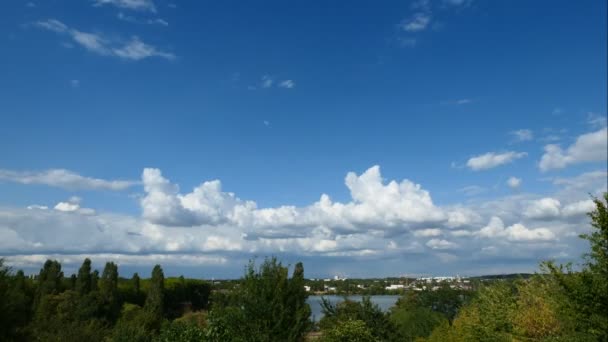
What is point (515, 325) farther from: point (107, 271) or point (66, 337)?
point (107, 271)

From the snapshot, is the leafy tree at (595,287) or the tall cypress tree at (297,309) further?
the tall cypress tree at (297,309)

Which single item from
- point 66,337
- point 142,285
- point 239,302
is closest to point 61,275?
point 142,285

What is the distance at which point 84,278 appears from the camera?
80.6 m

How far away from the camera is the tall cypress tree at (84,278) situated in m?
78.9

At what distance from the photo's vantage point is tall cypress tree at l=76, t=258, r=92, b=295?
259ft

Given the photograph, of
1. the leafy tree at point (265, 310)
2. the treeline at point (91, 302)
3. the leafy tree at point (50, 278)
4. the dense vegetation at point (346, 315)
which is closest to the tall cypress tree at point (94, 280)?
the treeline at point (91, 302)

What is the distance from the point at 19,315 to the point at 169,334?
9.74 m

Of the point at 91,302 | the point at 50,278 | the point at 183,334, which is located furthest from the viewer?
the point at 50,278

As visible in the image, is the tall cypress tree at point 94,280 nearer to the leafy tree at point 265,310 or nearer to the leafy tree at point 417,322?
the leafy tree at point 417,322

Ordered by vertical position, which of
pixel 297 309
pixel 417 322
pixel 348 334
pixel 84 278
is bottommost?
pixel 417 322

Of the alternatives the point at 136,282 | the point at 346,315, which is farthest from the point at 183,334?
the point at 136,282

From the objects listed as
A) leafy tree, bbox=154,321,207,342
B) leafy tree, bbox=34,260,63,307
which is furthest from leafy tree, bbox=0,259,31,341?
leafy tree, bbox=34,260,63,307

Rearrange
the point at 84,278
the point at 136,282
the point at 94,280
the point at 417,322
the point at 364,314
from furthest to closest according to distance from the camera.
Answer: the point at 136,282 → the point at 94,280 → the point at 84,278 → the point at 417,322 → the point at 364,314

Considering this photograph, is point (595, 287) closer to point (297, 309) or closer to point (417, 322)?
point (297, 309)
